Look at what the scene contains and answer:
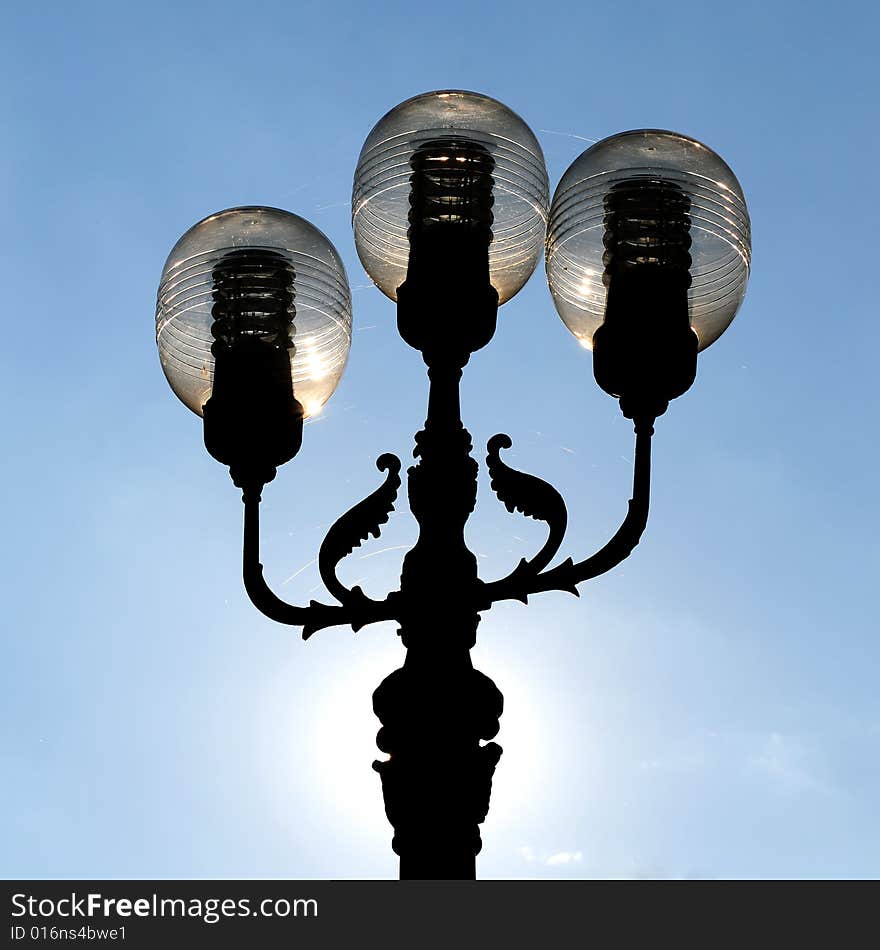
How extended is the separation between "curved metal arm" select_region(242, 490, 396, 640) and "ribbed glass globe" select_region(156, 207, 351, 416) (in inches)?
13.3

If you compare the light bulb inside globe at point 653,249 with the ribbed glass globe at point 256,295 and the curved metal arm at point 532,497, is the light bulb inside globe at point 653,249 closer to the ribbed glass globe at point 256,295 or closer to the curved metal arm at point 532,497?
the curved metal arm at point 532,497

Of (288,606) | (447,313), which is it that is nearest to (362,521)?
(288,606)

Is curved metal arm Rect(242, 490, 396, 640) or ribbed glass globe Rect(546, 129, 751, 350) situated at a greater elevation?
ribbed glass globe Rect(546, 129, 751, 350)

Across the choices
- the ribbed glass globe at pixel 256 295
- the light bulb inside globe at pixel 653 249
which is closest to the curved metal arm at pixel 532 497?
the light bulb inside globe at pixel 653 249

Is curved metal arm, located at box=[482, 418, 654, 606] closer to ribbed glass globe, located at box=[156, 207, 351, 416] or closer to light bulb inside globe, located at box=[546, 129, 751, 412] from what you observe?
light bulb inside globe, located at box=[546, 129, 751, 412]

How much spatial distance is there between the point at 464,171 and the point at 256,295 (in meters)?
0.62

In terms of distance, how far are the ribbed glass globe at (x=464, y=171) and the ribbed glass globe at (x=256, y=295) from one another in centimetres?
18

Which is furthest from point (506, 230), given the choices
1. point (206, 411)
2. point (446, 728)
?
point (446, 728)

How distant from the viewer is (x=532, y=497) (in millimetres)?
4344

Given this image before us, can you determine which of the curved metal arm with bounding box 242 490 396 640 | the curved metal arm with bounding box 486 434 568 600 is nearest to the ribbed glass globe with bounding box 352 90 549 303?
the curved metal arm with bounding box 486 434 568 600

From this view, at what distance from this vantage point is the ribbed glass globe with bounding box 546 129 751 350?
14.5ft

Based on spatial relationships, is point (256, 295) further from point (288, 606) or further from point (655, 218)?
point (655, 218)

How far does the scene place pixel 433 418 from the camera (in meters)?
4.46

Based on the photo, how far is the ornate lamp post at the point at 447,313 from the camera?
13.8 ft
